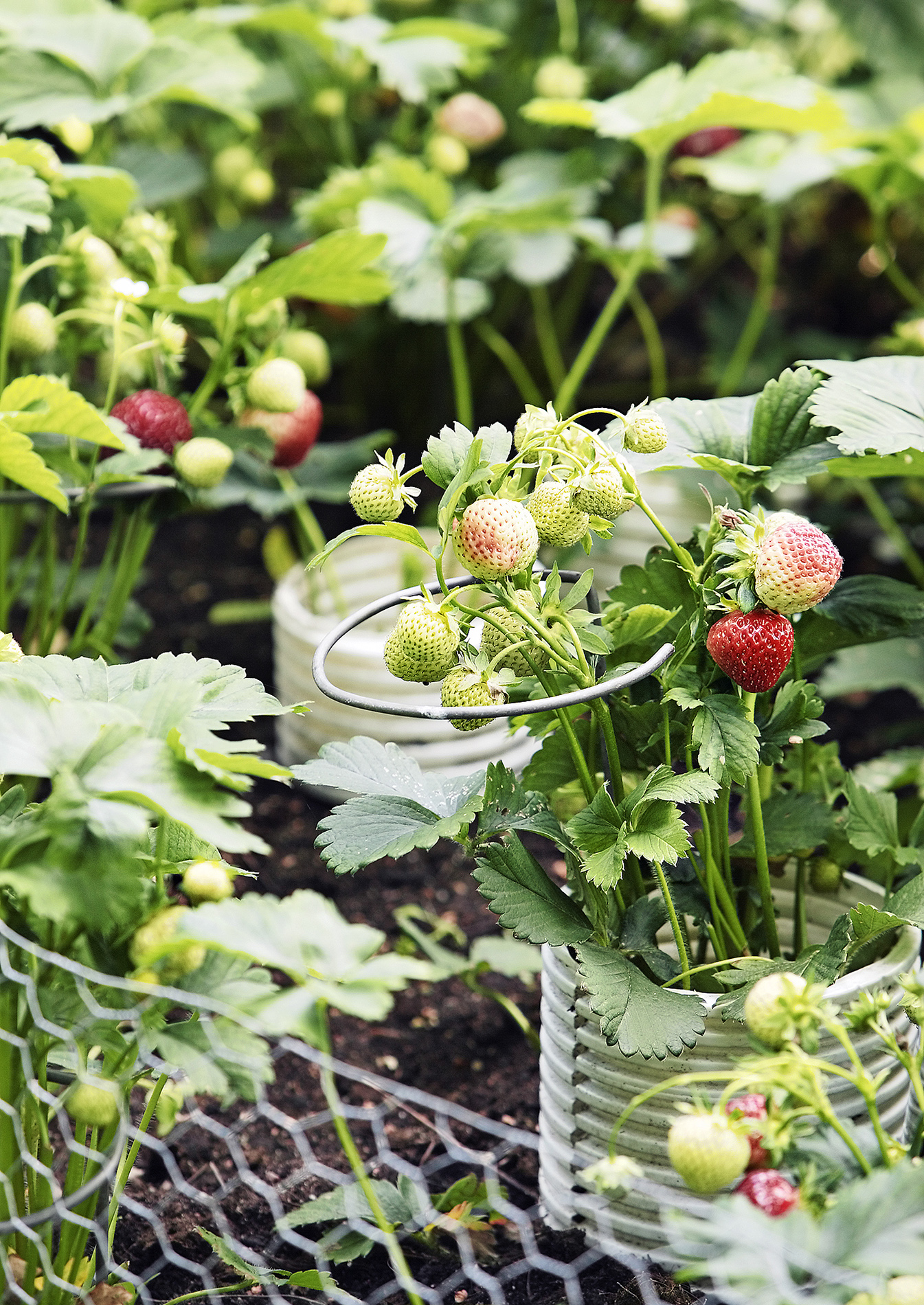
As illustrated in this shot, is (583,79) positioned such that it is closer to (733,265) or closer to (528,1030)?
(733,265)

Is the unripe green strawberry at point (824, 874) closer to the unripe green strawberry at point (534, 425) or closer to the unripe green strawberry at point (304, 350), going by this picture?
the unripe green strawberry at point (534, 425)

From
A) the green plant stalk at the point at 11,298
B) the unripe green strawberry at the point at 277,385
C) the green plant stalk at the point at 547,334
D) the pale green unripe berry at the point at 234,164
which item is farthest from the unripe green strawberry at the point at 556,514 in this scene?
the pale green unripe berry at the point at 234,164

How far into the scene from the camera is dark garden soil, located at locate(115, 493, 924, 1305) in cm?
96

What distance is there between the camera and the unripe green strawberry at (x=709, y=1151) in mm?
623

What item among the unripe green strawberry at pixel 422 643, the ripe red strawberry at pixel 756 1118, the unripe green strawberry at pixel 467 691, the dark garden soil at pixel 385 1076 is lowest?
the dark garden soil at pixel 385 1076

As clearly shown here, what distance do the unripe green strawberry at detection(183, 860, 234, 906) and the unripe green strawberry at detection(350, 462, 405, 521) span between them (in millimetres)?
214

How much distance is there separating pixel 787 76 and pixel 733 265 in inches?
46.8

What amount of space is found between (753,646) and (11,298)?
0.74 meters

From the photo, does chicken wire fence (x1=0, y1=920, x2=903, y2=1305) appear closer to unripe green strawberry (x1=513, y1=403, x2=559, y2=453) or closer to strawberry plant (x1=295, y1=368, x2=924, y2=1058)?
strawberry plant (x1=295, y1=368, x2=924, y2=1058)

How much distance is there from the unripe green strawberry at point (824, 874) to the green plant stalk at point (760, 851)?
0.09 metres

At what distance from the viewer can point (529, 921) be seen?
859mm

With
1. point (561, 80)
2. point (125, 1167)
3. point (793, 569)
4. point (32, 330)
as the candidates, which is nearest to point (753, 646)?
point (793, 569)

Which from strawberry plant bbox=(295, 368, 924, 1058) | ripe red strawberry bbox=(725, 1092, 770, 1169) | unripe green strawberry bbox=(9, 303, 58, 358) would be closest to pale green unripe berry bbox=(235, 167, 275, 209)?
unripe green strawberry bbox=(9, 303, 58, 358)

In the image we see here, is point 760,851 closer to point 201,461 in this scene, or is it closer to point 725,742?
point 725,742
